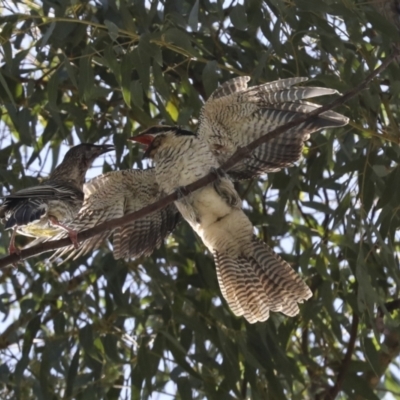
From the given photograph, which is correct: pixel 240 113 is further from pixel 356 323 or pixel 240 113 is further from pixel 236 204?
pixel 356 323

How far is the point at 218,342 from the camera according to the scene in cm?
394

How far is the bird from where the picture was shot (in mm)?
3414

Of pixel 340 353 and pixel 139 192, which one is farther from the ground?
pixel 139 192

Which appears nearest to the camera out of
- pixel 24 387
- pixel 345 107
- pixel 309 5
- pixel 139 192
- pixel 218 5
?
pixel 309 5

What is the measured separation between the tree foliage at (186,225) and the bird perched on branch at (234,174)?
0.30 feet

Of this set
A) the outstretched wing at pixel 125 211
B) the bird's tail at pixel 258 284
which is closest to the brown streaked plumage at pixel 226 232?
the bird's tail at pixel 258 284

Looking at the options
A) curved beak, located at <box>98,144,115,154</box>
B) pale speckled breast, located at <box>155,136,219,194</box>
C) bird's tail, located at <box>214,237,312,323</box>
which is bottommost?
bird's tail, located at <box>214,237,312,323</box>

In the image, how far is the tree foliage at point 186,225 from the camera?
3.54 metres

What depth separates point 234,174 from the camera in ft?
12.9

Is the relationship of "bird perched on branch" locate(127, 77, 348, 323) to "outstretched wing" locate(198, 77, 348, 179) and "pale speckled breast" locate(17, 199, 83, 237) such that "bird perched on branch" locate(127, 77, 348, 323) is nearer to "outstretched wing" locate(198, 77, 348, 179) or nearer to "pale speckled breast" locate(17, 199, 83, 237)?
"outstretched wing" locate(198, 77, 348, 179)

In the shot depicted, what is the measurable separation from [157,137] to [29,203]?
58cm

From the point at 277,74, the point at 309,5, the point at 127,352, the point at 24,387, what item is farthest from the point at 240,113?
the point at 24,387

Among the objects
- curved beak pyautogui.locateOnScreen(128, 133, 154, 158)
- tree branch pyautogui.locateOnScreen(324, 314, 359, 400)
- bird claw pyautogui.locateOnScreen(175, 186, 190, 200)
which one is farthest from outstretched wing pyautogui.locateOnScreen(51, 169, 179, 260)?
tree branch pyautogui.locateOnScreen(324, 314, 359, 400)

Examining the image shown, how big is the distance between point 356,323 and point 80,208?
1.23m
